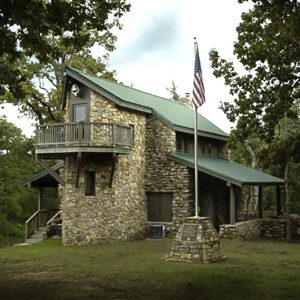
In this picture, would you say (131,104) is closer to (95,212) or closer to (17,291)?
(95,212)

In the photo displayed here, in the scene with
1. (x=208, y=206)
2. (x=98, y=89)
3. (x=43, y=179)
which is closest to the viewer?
(x=98, y=89)

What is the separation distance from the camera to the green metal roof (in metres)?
23.5

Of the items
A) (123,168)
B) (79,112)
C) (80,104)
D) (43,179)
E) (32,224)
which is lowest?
(32,224)

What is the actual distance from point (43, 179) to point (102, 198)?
247 inches

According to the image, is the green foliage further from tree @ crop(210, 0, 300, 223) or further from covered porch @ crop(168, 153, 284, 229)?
tree @ crop(210, 0, 300, 223)

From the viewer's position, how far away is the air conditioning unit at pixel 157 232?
2462cm

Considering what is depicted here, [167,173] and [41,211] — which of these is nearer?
[167,173]

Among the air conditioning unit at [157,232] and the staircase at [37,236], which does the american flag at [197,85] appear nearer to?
the air conditioning unit at [157,232]

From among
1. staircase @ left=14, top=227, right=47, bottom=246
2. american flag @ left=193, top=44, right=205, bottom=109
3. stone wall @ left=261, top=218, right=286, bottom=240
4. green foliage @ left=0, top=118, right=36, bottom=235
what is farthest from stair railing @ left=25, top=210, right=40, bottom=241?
american flag @ left=193, top=44, right=205, bottom=109

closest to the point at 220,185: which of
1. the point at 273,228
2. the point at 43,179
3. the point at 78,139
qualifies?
the point at 273,228

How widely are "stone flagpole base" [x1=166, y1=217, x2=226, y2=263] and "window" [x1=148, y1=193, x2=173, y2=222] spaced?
9.28 metres

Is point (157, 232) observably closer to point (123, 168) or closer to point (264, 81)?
point (123, 168)

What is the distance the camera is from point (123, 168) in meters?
23.5

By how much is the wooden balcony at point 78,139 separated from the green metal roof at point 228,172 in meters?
4.00
